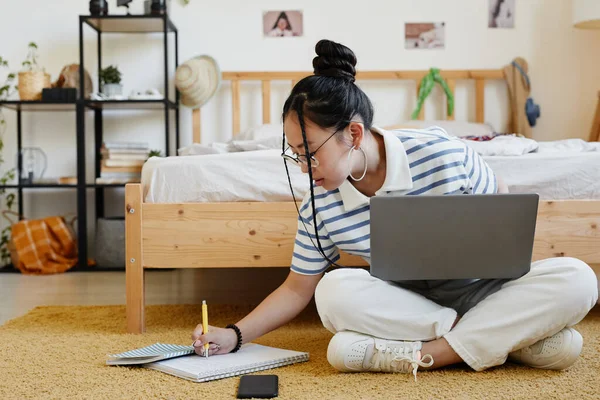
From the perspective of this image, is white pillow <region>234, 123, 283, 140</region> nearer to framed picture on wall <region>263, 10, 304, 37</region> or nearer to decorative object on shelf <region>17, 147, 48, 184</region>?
framed picture on wall <region>263, 10, 304, 37</region>

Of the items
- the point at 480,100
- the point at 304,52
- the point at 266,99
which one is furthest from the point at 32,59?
the point at 480,100

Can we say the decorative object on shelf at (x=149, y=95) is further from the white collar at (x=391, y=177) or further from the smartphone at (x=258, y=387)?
the smartphone at (x=258, y=387)

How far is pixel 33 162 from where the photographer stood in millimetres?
3465

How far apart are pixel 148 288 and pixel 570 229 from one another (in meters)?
1.53

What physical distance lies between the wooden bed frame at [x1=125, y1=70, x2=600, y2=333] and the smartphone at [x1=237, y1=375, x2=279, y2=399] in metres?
0.59

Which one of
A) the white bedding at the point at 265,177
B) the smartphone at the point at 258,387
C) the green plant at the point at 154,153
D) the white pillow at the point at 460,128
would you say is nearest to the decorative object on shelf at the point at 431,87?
the white pillow at the point at 460,128

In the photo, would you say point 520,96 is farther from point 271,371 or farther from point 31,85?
point 271,371

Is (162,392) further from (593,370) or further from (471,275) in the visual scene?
(593,370)

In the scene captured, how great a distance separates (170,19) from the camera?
3.45 m

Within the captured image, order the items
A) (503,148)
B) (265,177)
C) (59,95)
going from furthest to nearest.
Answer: (59,95)
(503,148)
(265,177)

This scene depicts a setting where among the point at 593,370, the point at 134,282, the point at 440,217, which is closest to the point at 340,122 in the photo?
the point at 440,217

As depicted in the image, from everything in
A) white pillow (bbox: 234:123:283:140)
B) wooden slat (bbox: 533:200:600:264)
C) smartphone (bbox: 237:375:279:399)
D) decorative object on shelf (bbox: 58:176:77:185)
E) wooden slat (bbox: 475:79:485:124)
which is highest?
wooden slat (bbox: 475:79:485:124)

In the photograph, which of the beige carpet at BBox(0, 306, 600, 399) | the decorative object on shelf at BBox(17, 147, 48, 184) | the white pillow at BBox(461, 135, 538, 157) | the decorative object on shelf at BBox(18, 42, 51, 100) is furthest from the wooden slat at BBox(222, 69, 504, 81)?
the beige carpet at BBox(0, 306, 600, 399)

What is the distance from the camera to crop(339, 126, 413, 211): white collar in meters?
1.34
